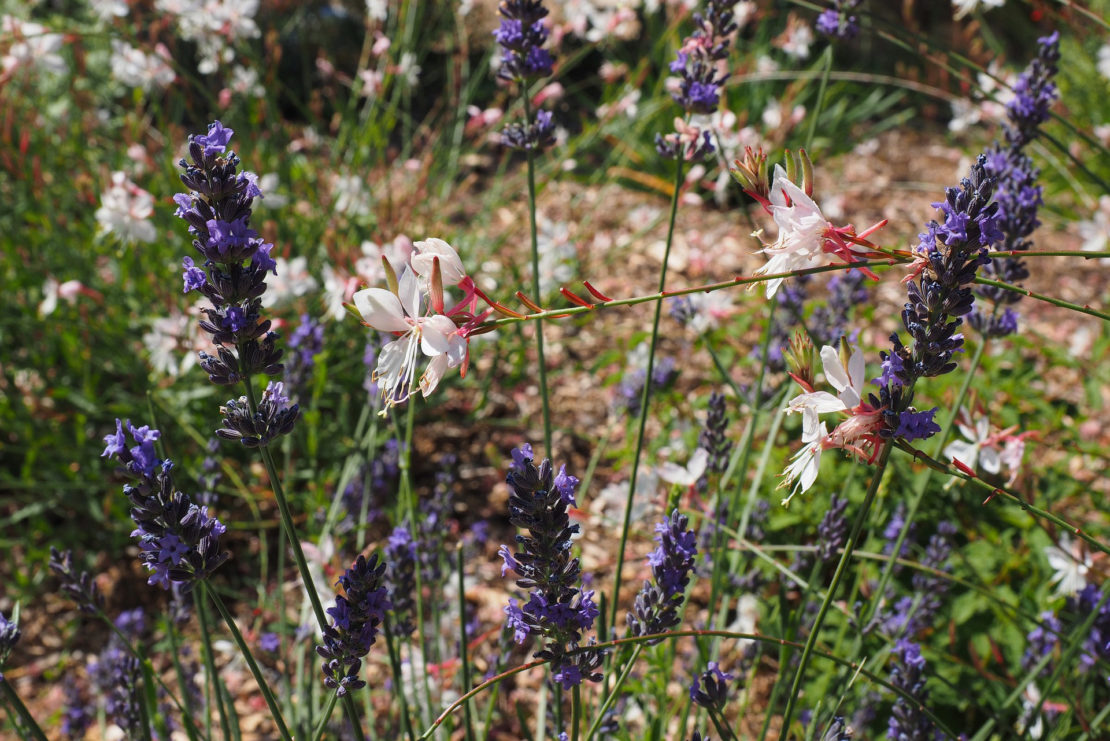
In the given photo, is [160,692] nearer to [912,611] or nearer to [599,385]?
[912,611]

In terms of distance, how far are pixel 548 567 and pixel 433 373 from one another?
0.30 meters

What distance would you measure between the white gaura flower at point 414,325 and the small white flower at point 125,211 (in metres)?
1.95

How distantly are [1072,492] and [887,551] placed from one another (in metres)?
0.70

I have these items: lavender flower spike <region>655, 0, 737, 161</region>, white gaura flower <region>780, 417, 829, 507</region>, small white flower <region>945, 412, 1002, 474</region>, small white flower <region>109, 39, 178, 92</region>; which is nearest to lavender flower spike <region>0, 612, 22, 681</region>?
white gaura flower <region>780, 417, 829, 507</region>

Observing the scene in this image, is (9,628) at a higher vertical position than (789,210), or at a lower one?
lower

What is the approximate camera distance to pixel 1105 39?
582 cm

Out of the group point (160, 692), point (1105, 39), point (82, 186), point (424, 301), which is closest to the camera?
point (424, 301)

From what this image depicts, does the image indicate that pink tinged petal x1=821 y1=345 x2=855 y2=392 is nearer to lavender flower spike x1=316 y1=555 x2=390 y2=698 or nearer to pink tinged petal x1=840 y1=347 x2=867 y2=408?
pink tinged petal x1=840 y1=347 x2=867 y2=408

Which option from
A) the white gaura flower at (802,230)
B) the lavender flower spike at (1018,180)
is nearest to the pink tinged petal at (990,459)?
the lavender flower spike at (1018,180)

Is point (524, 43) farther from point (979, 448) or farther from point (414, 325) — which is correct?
point (979, 448)

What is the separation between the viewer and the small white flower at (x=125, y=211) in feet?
8.63

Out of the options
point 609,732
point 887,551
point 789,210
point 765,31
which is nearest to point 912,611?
point 887,551

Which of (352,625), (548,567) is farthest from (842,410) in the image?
(352,625)

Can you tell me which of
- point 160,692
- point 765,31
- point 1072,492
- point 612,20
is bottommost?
point 160,692
